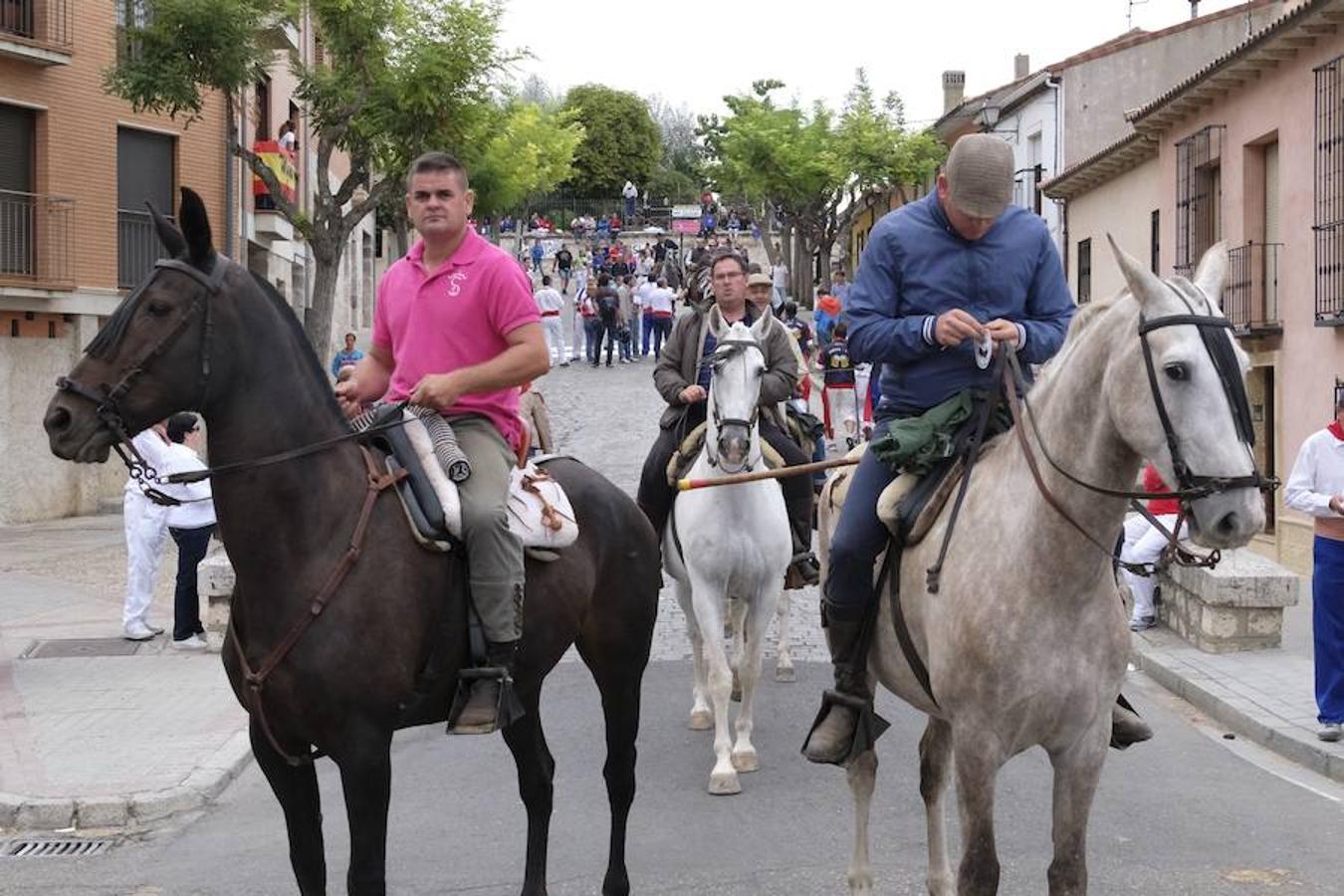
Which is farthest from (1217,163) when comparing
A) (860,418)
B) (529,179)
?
(529,179)

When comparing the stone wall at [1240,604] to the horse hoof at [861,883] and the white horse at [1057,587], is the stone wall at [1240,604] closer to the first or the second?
the horse hoof at [861,883]

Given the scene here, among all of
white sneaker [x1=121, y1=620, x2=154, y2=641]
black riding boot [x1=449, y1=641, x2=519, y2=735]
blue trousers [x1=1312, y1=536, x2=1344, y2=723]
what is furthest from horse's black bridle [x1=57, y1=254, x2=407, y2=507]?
white sneaker [x1=121, y1=620, x2=154, y2=641]

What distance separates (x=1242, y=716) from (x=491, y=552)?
21.0 ft

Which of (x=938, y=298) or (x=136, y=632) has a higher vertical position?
(x=938, y=298)

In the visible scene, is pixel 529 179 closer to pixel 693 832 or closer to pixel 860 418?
pixel 860 418

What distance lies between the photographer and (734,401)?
8.38 meters

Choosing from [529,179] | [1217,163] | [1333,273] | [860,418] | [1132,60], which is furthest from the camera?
[529,179]

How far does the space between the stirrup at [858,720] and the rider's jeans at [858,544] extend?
354mm

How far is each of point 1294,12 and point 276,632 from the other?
1616cm

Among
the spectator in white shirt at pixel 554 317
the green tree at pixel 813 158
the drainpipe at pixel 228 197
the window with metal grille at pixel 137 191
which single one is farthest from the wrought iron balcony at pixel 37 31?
the green tree at pixel 813 158

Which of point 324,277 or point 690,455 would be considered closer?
point 690,455

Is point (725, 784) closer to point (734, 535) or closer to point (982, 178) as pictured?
point (734, 535)

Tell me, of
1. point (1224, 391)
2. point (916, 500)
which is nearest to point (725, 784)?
point (916, 500)

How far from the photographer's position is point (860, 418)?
83.0 ft
